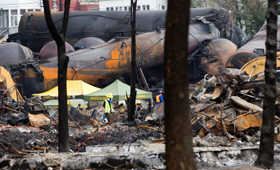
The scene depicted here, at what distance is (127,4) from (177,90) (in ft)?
208

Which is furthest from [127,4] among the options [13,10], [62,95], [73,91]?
[62,95]

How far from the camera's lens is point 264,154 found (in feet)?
26.3

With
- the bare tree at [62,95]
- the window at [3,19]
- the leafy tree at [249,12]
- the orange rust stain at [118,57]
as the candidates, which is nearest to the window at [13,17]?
the window at [3,19]

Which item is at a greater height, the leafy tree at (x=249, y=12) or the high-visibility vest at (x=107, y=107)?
the leafy tree at (x=249, y=12)

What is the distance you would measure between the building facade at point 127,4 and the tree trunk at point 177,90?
62.1 meters

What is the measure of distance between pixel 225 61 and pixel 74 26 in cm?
1243

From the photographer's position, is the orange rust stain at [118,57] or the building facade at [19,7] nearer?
the orange rust stain at [118,57]

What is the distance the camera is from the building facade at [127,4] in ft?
216

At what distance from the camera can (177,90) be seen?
14.0ft

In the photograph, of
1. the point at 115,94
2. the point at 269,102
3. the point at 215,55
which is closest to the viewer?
the point at 269,102

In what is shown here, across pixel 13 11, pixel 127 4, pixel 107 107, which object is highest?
pixel 127 4

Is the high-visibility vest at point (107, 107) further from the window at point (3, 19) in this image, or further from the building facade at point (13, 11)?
the window at point (3, 19)

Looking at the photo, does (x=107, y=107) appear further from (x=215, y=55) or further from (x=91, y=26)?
(x=91, y=26)

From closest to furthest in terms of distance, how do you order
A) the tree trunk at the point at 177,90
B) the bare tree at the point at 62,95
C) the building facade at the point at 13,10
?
the tree trunk at the point at 177,90
the bare tree at the point at 62,95
the building facade at the point at 13,10
